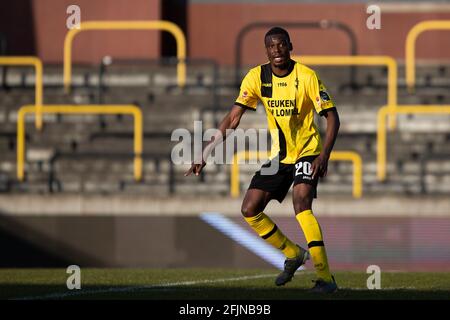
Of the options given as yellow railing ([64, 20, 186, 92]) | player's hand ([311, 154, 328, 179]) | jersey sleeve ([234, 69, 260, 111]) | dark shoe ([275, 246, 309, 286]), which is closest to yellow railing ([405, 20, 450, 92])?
yellow railing ([64, 20, 186, 92])

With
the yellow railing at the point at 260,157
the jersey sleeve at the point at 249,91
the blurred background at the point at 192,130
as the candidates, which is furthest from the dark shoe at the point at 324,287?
the yellow railing at the point at 260,157

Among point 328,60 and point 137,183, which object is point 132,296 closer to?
point 137,183

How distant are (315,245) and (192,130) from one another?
8.20 meters

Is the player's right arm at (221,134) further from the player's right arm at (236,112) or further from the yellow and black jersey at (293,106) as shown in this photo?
the yellow and black jersey at (293,106)

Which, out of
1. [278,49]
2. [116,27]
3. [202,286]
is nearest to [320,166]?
[278,49]

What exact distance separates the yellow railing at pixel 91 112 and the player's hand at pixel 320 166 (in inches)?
279

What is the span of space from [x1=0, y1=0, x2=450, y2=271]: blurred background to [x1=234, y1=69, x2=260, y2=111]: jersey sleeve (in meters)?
5.31

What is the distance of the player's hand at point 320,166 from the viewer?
1065cm

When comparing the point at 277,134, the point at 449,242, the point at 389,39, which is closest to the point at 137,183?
the point at 449,242

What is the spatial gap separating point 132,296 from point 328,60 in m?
8.91

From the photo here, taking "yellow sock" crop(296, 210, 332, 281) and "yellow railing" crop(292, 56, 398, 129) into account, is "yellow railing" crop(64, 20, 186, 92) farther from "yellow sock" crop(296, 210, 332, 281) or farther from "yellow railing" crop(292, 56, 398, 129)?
"yellow sock" crop(296, 210, 332, 281)

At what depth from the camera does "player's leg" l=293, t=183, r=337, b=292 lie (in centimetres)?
1062

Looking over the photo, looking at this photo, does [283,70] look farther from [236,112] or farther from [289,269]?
[289,269]

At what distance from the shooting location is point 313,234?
1074 cm
